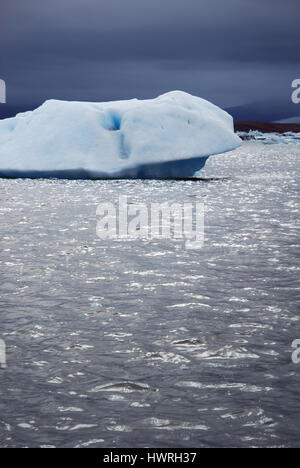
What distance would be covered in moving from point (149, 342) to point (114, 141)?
13720mm

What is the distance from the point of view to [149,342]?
12.2 feet

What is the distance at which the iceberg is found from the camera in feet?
54.3

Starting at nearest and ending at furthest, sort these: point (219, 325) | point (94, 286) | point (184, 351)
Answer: point (184, 351) < point (219, 325) < point (94, 286)

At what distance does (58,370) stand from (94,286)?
1.89 metres

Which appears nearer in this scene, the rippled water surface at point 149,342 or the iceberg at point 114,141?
the rippled water surface at point 149,342

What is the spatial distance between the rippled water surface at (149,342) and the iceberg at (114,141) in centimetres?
908

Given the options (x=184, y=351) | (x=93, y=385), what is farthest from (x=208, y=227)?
(x=93, y=385)

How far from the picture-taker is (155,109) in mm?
17188

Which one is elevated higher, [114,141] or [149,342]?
[114,141]

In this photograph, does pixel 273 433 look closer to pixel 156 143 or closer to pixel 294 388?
pixel 294 388

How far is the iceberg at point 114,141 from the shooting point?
54.3 ft

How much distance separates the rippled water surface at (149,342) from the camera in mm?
2684

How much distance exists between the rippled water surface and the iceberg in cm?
908

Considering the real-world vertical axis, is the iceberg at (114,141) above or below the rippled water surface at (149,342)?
above
